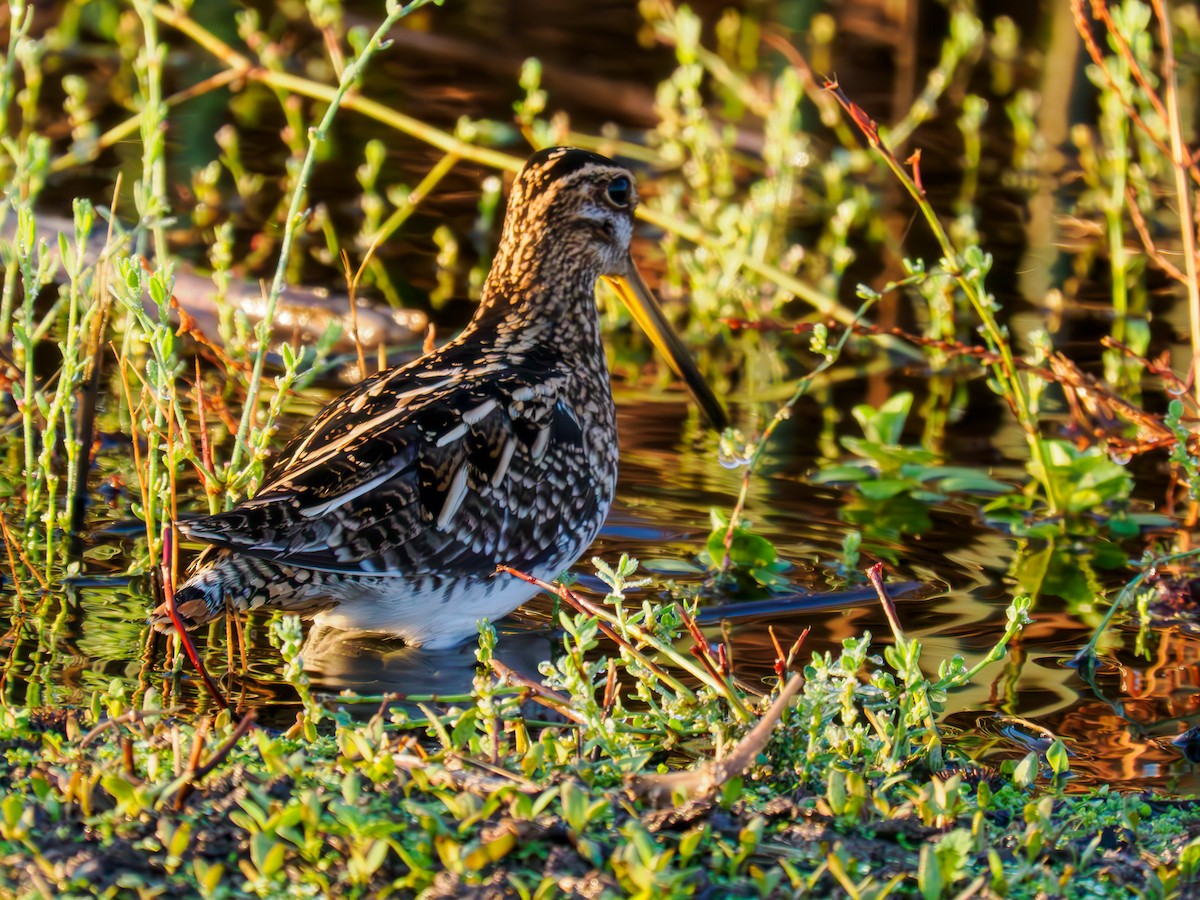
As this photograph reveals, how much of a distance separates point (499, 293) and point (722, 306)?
2478 millimetres

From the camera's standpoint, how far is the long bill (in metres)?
5.95

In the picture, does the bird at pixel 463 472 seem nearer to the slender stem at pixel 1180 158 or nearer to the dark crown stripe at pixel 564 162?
the dark crown stripe at pixel 564 162

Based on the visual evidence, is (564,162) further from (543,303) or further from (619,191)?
(543,303)

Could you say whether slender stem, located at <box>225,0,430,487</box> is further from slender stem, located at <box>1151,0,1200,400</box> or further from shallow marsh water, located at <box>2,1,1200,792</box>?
slender stem, located at <box>1151,0,1200,400</box>

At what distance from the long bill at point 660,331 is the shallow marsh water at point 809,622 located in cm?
26

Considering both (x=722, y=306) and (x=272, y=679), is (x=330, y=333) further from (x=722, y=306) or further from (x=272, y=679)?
(x=722, y=306)

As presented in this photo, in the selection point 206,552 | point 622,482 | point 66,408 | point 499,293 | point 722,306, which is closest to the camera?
point 206,552

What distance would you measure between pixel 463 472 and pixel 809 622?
1214 millimetres

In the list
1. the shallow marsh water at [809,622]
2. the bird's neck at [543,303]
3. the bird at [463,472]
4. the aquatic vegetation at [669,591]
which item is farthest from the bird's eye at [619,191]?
the shallow marsh water at [809,622]

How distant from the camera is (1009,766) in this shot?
4.08 m

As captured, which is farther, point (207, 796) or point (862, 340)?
point (862, 340)

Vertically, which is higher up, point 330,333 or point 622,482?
point 330,333

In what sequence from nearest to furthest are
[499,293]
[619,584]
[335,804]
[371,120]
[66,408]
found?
[335,804] → [619,584] → [66,408] → [499,293] → [371,120]

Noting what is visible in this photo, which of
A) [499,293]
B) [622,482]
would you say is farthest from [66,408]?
[622,482]
